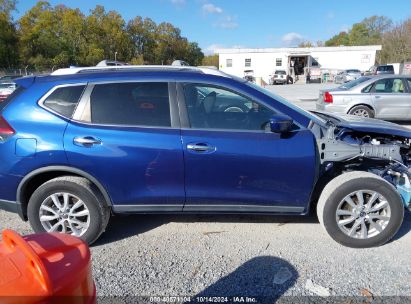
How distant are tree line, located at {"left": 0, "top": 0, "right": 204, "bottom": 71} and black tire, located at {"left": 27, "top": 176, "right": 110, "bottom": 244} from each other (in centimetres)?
5104

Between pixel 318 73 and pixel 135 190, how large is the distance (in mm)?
44887

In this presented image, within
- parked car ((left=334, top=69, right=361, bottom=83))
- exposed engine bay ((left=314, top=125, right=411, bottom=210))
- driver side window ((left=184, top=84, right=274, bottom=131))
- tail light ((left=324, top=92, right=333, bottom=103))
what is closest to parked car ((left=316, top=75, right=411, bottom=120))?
tail light ((left=324, top=92, right=333, bottom=103))

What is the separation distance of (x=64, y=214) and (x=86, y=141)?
769 mm

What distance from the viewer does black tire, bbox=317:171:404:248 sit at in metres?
3.32

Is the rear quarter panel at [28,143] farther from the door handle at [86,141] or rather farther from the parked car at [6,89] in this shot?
the parked car at [6,89]

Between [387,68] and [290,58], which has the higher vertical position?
[290,58]

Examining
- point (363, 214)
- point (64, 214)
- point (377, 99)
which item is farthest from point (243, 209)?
point (377, 99)

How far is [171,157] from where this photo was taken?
3281 mm

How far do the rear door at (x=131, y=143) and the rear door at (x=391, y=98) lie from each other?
8.22 meters

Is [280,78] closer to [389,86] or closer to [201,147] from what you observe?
[389,86]

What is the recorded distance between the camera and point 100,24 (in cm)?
7625

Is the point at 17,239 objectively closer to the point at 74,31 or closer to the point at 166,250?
the point at 166,250

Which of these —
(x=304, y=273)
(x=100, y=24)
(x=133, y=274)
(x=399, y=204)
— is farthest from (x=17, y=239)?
(x=100, y=24)

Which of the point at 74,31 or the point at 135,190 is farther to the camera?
the point at 74,31
